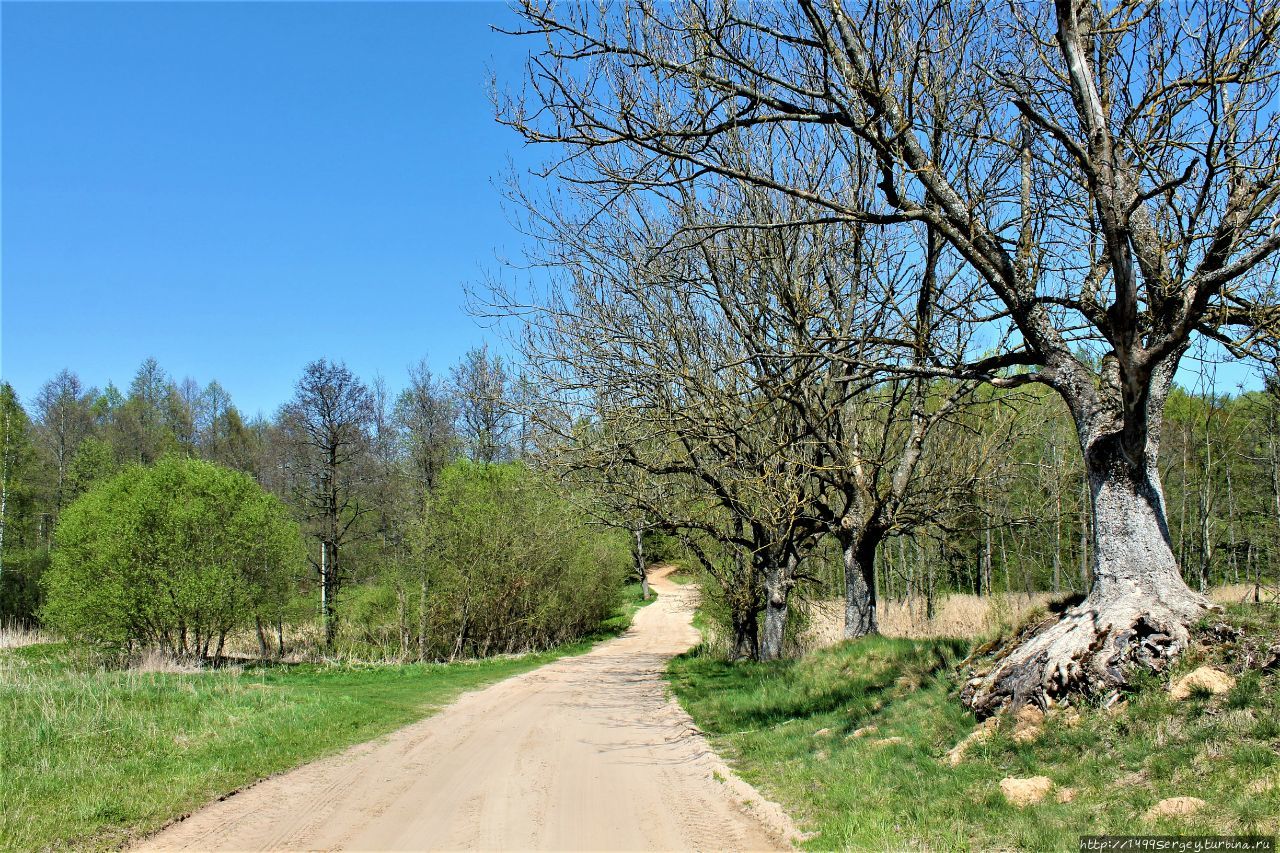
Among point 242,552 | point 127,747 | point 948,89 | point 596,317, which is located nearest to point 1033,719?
point 948,89

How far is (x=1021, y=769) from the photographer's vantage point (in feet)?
17.7

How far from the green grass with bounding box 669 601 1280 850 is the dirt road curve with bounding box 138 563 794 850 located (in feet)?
2.04

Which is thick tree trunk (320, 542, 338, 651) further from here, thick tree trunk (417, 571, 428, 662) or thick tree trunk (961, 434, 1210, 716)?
thick tree trunk (961, 434, 1210, 716)

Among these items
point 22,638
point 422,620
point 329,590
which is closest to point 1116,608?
point 422,620

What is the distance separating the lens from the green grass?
14.0ft

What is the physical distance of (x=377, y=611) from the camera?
26.9 metres

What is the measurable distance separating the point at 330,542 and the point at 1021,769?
28465 mm

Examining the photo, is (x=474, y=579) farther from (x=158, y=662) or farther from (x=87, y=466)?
(x=87, y=466)

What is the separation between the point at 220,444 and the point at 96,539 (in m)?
30.8

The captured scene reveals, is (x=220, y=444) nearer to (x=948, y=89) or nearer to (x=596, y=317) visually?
(x=596, y=317)

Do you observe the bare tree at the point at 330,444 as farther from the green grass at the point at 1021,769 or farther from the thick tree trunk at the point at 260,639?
the green grass at the point at 1021,769

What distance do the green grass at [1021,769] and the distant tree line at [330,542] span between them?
8.74 meters

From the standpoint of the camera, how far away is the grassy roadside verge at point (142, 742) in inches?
223

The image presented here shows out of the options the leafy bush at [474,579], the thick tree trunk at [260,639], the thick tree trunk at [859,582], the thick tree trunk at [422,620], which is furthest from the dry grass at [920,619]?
the thick tree trunk at [260,639]
